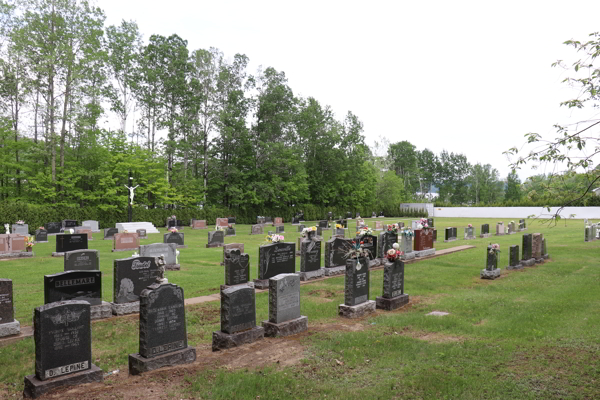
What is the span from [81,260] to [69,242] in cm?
742

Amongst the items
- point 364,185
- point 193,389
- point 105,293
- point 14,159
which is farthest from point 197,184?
point 193,389

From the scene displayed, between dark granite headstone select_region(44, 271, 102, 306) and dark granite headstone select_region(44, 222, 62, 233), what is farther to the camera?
dark granite headstone select_region(44, 222, 62, 233)

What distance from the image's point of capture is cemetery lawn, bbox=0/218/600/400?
531 centimetres

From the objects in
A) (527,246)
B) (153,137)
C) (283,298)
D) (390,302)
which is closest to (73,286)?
(283,298)

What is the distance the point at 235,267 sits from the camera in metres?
11.7

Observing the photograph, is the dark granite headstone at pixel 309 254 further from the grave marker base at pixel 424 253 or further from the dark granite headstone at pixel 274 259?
the grave marker base at pixel 424 253

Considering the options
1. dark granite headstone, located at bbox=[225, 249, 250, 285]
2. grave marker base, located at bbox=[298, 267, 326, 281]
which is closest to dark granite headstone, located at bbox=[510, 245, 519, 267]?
grave marker base, located at bbox=[298, 267, 326, 281]

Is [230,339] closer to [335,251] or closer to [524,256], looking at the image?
[335,251]

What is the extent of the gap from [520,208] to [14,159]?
61621 mm

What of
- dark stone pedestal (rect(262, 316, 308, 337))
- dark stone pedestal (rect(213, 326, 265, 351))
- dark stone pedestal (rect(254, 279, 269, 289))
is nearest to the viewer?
dark stone pedestal (rect(213, 326, 265, 351))

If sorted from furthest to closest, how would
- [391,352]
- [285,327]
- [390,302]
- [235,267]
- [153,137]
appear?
[153,137], [235,267], [390,302], [285,327], [391,352]

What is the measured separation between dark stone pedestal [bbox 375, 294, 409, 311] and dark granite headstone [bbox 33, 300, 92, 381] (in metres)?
6.29

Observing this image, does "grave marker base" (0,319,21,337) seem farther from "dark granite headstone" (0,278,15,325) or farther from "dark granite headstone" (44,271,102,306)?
"dark granite headstone" (44,271,102,306)

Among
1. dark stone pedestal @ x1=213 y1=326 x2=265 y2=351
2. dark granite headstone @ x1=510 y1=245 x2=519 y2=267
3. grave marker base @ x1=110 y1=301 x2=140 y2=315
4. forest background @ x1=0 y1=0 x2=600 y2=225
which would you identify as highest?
forest background @ x1=0 y1=0 x2=600 y2=225
